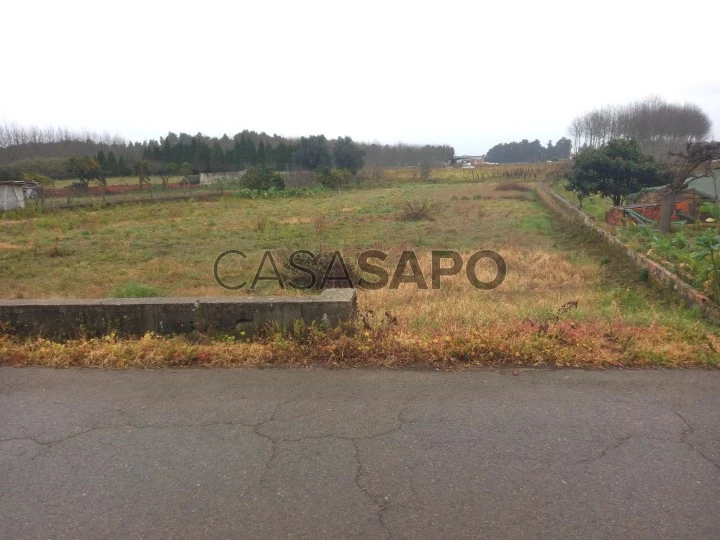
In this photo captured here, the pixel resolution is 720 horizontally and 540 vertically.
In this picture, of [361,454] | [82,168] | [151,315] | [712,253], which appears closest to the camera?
[361,454]

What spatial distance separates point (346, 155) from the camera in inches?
2216

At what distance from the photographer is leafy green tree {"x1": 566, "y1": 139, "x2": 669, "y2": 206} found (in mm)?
16859

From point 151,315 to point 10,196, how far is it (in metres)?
29.5

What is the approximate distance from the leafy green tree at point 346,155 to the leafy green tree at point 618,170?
40318 millimetres

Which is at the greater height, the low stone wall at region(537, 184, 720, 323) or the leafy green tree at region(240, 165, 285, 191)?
the leafy green tree at region(240, 165, 285, 191)

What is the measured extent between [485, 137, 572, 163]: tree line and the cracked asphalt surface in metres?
143

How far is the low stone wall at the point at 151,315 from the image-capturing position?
4.57m

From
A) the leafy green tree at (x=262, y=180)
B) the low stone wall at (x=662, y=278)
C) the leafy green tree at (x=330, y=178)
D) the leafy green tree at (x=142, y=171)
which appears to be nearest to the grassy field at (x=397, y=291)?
the low stone wall at (x=662, y=278)

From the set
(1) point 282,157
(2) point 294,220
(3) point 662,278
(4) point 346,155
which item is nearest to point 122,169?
(1) point 282,157

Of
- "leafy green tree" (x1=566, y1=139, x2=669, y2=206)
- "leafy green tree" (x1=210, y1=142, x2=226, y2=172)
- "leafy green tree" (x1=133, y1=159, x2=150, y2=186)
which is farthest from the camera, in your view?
"leafy green tree" (x1=210, y1=142, x2=226, y2=172)

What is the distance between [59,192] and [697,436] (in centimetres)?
4072

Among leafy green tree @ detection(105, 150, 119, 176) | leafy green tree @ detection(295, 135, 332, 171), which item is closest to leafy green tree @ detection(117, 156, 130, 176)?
leafy green tree @ detection(105, 150, 119, 176)

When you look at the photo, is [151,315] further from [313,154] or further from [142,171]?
[313,154]

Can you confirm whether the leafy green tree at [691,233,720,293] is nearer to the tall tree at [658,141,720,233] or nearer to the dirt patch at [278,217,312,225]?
the tall tree at [658,141,720,233]
